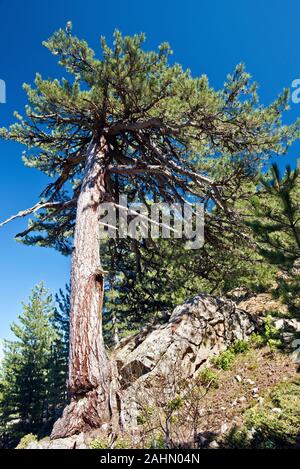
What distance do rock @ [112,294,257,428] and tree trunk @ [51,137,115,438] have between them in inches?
19.1

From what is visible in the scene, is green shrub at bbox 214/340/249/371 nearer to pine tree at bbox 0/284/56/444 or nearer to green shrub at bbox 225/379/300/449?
green shrub at bbox 225/379/300/449

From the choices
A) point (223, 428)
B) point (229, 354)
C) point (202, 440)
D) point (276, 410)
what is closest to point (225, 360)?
point (229, 354)

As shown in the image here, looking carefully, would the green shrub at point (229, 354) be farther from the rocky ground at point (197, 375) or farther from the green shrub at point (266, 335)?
the green shrub at point (266, 335)

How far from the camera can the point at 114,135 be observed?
849 centimetres

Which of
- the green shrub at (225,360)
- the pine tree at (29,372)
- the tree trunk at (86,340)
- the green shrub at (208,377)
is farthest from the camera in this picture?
the pine tree at (29,372)

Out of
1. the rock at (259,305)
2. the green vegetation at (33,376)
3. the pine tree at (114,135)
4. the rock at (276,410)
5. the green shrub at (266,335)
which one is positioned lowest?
the green vegetation at (33,376)

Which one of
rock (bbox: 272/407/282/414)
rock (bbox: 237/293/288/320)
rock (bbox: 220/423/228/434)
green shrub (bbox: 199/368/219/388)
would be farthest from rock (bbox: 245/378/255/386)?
rock (bbox: 237/293/288/320)

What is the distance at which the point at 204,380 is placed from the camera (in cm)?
555

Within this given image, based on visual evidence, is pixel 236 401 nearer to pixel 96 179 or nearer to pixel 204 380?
pixel 204 380

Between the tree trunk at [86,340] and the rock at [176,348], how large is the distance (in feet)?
1.59

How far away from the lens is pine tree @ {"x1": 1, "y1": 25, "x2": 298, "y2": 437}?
5125mm

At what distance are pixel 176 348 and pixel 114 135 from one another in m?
6.37

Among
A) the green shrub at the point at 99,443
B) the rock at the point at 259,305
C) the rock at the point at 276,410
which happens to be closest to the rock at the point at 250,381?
the rock at the point at 276,410

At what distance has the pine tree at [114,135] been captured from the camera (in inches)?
202
